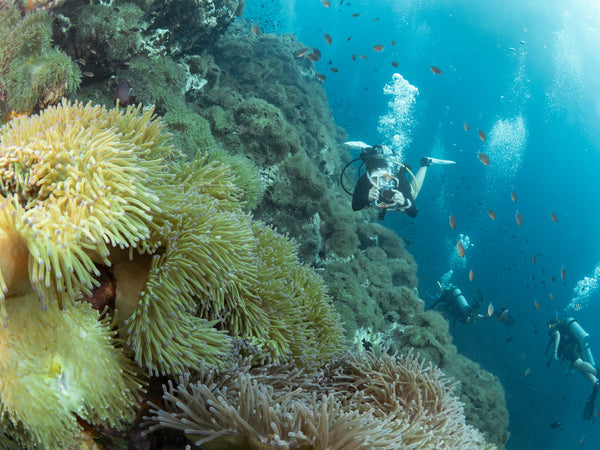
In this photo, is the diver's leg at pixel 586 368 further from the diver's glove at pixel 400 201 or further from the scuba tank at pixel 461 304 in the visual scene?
the diver's glove at pixel 400 201

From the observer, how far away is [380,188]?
8.03 metres

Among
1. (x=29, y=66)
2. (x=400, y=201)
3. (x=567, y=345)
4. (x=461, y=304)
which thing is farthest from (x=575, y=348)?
(x=29, y=66)

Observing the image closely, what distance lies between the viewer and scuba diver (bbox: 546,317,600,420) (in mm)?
14898

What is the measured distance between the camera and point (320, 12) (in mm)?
64938

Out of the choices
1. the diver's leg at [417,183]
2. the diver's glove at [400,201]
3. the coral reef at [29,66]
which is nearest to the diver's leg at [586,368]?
the diver's leg at [417,183]

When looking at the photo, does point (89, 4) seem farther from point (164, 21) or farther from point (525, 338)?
point (525, 338)

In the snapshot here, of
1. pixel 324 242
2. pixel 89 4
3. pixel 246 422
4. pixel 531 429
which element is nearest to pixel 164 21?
pixel 89 4

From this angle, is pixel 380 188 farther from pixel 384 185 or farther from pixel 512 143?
pixel 512 143

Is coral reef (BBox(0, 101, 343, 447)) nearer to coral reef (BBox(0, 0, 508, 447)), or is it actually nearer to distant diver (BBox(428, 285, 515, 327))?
coral reef (BBox(0, 0, 508, 447))

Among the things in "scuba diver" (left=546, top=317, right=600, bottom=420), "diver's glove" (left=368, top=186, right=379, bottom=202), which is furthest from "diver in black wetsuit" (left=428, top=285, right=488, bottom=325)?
"diver's glove" (left=368, top=186, right=379, bottom=202)

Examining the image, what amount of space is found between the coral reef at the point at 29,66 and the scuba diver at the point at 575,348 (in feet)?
59.6

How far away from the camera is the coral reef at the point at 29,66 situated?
3918 mm

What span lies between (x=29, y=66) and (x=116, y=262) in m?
3.46

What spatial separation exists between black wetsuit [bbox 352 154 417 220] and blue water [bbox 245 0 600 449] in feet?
83.5
